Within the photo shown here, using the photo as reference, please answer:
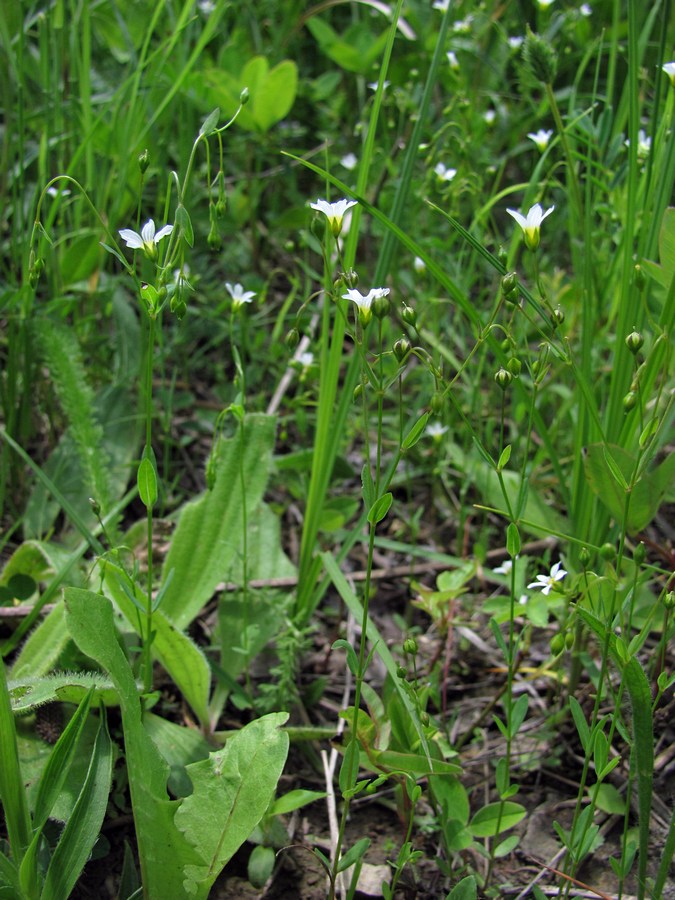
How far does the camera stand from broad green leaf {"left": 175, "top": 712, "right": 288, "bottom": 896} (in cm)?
127

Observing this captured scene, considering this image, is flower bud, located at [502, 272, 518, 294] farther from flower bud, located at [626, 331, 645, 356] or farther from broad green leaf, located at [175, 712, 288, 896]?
broad green leaf, located at [175, 712, 288, 896]

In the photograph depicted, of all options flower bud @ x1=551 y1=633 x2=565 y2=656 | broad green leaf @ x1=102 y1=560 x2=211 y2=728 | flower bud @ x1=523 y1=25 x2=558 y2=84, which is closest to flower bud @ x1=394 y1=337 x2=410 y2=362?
flower bud @ x1=551 y1=633 x2=565 y2=656

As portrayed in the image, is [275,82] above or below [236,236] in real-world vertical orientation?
above

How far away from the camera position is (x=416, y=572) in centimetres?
204

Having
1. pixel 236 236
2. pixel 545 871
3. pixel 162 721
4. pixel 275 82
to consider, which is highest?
pixel 275 82

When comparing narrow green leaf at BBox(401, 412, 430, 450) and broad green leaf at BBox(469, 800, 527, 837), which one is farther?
broad green leaf at BBox(469, 800, 527, 837)

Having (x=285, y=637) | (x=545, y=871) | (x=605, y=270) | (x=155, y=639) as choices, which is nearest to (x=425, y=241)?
(x=605, y=270)

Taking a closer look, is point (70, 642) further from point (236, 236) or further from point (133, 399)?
point (236, 236)

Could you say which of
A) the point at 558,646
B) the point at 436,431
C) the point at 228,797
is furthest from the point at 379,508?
the point at 436,431

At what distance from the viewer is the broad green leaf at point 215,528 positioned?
5.66 ft

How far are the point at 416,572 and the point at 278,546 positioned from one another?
0.34m

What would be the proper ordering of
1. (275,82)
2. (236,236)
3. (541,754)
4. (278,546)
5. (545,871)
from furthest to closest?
1. (236,236)
2. (275,82)
3. (278,546)
4. (541,754)
5. (545,871)

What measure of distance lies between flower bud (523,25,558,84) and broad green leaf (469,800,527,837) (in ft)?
4.24

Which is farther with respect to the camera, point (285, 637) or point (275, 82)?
point (275, 82)
